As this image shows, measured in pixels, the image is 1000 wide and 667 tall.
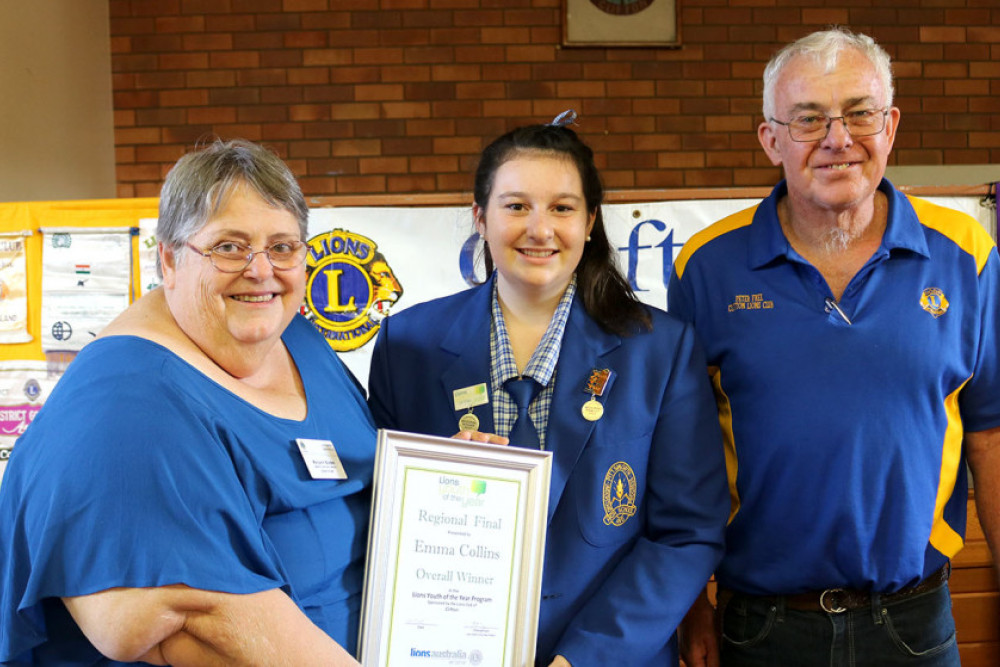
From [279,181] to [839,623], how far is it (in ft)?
4.82

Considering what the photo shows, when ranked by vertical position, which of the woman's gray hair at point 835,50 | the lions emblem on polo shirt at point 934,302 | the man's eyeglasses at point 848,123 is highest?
the woman's gray hair at point 835,50

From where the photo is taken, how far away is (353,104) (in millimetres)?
5211

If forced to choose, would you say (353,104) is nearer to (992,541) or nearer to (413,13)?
(413,13)

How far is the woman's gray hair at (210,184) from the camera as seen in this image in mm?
1498

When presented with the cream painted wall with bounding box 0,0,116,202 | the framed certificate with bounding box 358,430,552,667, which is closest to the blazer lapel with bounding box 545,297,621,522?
the framed certificate with bounding box 358,430,552,667

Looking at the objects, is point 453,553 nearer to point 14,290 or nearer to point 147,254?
point 147,254

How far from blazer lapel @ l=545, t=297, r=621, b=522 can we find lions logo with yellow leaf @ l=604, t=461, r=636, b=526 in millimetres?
81

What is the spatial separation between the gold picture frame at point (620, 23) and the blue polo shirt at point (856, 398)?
3.33 meters

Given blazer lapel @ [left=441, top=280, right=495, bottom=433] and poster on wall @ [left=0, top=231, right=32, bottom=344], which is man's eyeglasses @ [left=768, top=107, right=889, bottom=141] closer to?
blazer lapel @ [left=441, top=280, right=495, bottom=433]

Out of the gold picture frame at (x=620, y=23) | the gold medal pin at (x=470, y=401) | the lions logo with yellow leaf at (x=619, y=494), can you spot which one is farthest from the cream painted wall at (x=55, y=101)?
the lions logo with yellow leaf at (x=619, y=494)

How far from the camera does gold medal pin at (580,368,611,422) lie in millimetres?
1860

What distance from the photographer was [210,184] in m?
1.50

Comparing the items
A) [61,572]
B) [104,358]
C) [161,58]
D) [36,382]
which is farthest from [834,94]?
[161,58]

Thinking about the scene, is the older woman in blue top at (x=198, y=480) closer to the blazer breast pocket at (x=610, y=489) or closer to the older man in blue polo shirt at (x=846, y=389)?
the blazer breast pocket at (x=610, y=489)
